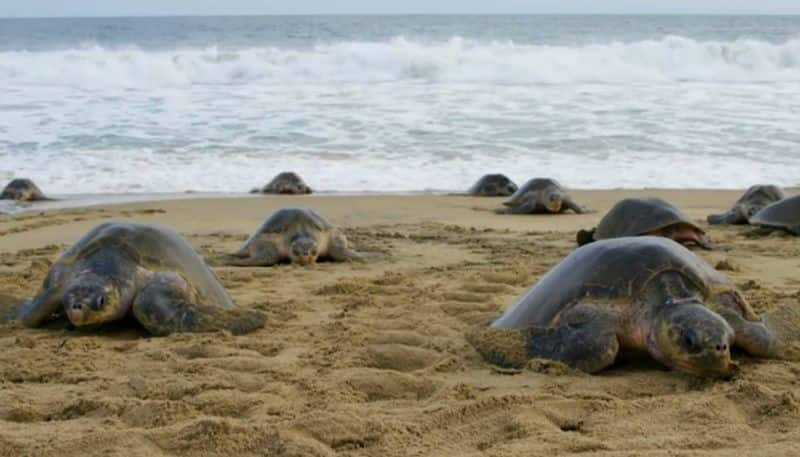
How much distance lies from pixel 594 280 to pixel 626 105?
16712 mm

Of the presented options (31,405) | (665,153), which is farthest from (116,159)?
(31,405)

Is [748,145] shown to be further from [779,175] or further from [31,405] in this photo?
[31,405]

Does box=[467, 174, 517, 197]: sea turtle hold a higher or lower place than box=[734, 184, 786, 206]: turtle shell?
lower

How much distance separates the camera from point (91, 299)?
4277mm

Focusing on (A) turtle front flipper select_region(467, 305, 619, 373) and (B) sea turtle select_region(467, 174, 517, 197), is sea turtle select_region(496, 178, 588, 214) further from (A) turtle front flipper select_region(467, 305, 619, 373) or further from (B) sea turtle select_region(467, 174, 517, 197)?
(A) turtle front flipper select_region(467, 305, 619, 373)

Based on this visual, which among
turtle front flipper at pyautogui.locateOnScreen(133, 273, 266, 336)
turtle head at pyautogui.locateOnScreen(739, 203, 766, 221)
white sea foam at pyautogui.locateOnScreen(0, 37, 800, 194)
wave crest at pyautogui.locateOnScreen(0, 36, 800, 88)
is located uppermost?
wave crest at pyautogui.locateOnScreen(0, 36, 800, 88)

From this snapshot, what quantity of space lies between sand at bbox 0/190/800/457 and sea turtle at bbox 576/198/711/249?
0.75 metres

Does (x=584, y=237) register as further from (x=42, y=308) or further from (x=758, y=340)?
(x=42, y=308)

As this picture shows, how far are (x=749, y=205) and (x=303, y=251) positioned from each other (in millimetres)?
4255

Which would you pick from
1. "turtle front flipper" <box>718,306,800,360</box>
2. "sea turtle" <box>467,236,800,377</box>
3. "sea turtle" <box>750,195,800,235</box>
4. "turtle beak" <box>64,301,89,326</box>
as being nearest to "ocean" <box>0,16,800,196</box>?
"sea turtle" <box>750,195,800,235</box>

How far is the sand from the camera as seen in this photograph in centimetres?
288

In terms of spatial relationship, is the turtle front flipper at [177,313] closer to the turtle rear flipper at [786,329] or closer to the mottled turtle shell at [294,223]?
the mottled turtle shell at [294,223]

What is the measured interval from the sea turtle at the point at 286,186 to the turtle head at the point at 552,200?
301 centimetres

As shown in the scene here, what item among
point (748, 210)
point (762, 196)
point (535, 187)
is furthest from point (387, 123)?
point (748, 210)
